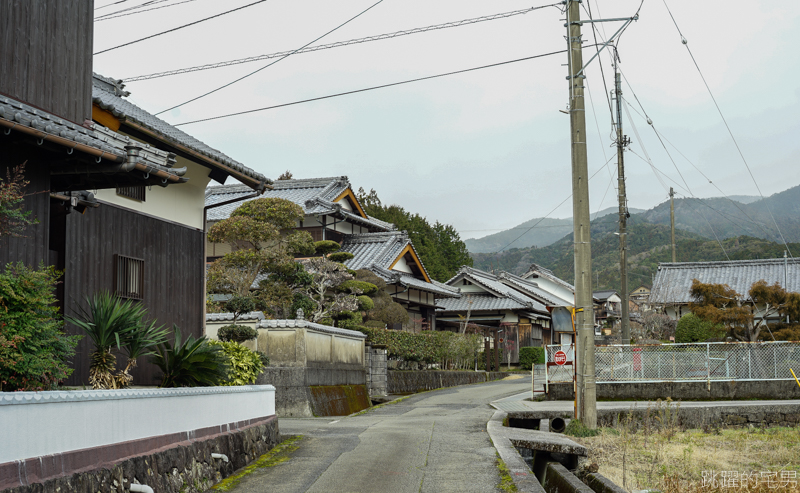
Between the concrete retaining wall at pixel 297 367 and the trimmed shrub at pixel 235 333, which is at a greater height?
the trimmed shrub at pixel 235 333

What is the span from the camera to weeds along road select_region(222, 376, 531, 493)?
8.75 metres

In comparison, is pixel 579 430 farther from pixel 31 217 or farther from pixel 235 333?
pixel 31 217

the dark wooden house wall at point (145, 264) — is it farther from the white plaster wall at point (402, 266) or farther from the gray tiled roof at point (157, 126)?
the white plaster wall at point (402, 266)

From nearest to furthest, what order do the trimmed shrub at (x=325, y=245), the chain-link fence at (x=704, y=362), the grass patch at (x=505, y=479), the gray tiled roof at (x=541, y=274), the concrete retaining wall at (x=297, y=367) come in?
1. the grass patch at (x=505, y=479)
2. the concrete retaining wall at (x=297, y=367)
3. the chain-link fence at (x=704, y=362)
4. the trimmed shrub at (x=325, y=245)
5. the gray tiled roof at (x=541, y=274)

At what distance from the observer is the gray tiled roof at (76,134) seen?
23.4 feet

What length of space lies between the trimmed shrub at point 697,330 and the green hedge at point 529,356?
512 inches

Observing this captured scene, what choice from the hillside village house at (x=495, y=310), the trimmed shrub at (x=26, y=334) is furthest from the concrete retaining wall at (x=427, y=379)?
the trimmed shrub at (x=26, y=334)

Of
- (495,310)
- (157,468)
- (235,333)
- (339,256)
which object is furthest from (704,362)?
(495,310)

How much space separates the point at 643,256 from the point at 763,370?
76.9 metres

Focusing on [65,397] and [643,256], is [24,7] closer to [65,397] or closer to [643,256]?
[65,397]

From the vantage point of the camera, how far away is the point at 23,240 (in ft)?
26.2

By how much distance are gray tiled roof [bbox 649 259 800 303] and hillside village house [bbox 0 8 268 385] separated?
111ft

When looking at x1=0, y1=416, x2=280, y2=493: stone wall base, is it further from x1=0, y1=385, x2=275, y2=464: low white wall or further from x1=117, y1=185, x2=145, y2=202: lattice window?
x1=117, y1=185, x2=145, y2=202: lattice window

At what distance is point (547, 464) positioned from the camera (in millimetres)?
11961
